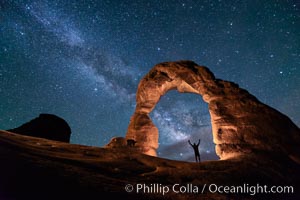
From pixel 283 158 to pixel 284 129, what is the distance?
2628 millimetres

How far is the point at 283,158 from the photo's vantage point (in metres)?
12.5

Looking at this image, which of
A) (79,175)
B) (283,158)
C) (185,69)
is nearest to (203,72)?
(185,69)

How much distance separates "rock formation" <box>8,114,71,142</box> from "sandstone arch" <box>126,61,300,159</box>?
6937mm

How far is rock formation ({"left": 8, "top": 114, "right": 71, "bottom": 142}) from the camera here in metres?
19.0

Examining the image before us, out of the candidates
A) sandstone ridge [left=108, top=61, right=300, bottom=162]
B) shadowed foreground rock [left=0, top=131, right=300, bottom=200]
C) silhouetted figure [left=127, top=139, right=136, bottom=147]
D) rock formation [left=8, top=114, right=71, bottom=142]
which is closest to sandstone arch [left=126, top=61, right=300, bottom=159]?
sandstone ridge [left=108, top=61, right=300, bottom=162]

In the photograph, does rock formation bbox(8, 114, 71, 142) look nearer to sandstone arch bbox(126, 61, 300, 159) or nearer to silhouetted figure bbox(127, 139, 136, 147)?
silhouetted figure bbox(127, 139, 136, 147)

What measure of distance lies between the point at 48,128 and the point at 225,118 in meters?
16.9

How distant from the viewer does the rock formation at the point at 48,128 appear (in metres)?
19.0

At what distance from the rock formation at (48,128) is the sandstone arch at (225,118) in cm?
694

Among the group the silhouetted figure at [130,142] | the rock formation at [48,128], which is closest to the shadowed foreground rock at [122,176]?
the silhouetted figure at [130,142]

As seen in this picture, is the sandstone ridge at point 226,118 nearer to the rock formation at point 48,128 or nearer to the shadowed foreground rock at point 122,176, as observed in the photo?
the shadowed foreground rock at point 122,176
